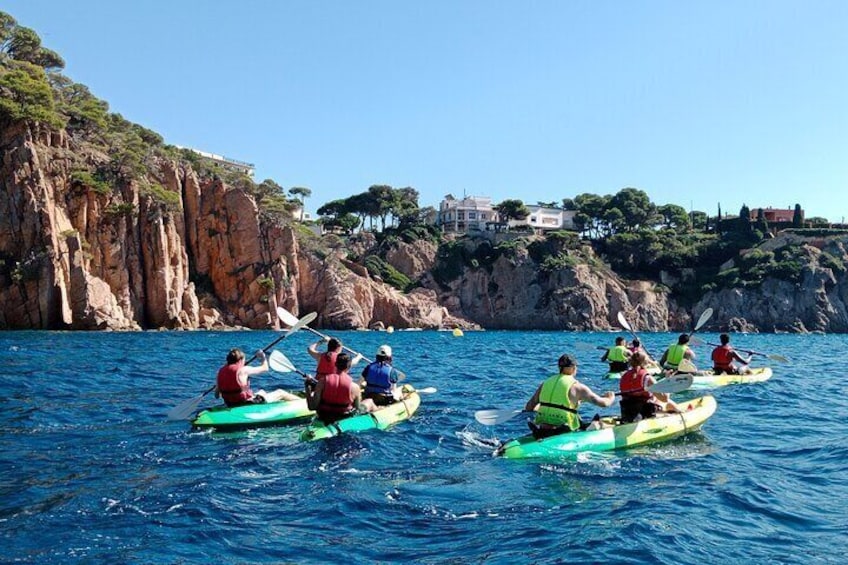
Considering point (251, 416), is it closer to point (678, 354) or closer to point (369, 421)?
point (369, 421)

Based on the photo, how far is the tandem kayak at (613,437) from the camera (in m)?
11.9

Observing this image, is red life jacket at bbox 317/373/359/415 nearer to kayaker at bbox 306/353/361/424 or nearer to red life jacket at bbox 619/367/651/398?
kayaker at bbox 306/353/361/424

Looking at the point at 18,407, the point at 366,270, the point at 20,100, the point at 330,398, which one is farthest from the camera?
the point at 366,270

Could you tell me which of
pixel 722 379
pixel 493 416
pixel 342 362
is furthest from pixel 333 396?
pixel 722 379

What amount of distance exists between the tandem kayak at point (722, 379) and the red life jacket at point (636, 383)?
993cm

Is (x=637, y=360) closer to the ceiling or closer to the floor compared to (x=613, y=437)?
closer to the ceiling

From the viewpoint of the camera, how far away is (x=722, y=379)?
23734 mm

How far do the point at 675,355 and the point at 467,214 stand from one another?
94646 millimetres

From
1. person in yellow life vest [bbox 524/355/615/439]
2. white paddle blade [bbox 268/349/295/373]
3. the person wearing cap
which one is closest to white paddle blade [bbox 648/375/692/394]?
person in yellow life vest [bbox 524/355/615/439]

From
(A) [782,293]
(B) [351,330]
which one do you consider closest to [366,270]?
(B) [351,330]

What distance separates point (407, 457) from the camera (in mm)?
12125

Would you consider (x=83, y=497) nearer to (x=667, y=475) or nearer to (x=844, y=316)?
(x=667, y=475)

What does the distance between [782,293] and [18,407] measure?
93.9 meters

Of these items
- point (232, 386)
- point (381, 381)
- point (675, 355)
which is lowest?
point (675, 355)
